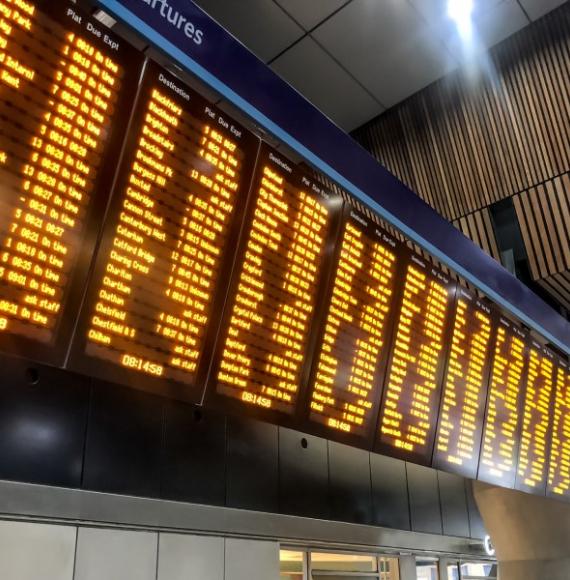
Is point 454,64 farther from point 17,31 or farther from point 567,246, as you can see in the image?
point 17,31

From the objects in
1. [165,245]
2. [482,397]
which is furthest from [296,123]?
[482,397]

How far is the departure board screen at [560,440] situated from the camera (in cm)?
597

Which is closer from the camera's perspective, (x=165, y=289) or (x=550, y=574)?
(x=165, y=289)

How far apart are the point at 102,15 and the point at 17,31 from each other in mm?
884

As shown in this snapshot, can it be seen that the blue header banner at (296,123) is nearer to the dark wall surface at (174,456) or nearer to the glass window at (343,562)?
the dark wall surface at (174,456)

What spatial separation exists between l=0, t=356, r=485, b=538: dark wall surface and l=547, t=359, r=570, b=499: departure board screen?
59.8 inches

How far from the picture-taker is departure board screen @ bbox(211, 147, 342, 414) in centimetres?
317

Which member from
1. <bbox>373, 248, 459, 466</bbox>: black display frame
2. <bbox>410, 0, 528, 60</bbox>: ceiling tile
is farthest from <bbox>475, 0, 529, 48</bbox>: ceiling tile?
<bbox>373, 248, 459, 466</bbox>: black display frame

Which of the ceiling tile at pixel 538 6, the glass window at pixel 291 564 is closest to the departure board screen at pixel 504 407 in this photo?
the glass window at pixel 291 564

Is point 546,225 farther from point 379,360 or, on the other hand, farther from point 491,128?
point 379,360

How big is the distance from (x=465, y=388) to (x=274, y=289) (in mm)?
2162

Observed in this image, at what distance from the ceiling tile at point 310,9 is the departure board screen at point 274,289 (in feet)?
9.64

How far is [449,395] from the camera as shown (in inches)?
184

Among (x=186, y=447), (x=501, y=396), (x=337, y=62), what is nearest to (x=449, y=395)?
(x=501, y=396)
